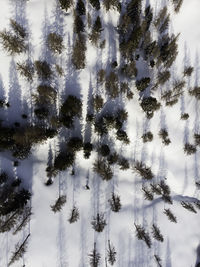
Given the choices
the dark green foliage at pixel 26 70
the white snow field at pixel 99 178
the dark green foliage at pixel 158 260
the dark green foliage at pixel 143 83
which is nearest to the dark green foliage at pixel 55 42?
the white snow field at pixel 99 178

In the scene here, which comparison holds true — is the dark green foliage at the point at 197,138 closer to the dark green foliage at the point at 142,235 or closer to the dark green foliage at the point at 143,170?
the dark green foliage at the point at 143,170

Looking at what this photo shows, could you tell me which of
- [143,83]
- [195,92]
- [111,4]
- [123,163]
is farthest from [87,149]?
[111,4]

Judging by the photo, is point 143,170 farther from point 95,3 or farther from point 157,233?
point 95,3

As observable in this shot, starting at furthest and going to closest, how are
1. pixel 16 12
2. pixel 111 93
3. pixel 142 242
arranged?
pixel 142 242 < pixel 111 93 < pixel 16 12

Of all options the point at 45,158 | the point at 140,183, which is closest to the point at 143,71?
the point at 140,183

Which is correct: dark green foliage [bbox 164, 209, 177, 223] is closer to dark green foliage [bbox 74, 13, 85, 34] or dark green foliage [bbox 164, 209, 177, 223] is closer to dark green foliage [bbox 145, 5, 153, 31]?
dark green foliage [bbox 145, 5, 153, 31]

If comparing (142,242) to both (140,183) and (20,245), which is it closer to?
(140,183)
